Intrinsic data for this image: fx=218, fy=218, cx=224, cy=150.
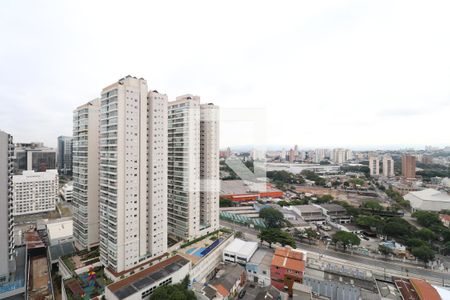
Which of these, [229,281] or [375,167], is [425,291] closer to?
[229,281]

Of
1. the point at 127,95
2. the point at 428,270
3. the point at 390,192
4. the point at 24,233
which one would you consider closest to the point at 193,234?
the point at 127,95

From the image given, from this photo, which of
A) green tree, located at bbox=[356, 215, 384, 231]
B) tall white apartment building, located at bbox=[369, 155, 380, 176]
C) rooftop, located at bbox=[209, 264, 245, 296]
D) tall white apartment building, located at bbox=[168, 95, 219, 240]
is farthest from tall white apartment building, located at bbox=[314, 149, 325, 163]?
rooftop, located at bbox=[209, 264, 245, 296]

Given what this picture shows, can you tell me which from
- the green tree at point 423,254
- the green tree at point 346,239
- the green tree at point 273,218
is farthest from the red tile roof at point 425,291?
the green tree at point 273,218

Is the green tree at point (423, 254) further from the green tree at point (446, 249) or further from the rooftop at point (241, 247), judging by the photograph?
the rooftop at point (241, 247)

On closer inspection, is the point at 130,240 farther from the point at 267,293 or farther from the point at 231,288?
the point at 267,293

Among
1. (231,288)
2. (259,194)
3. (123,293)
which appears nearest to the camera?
(123,293)

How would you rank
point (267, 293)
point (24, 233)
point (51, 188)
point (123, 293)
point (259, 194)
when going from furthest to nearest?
point (259, 194) → point (51, 188) → point (24, 233) → point (267, 293) → point (123, 293)
